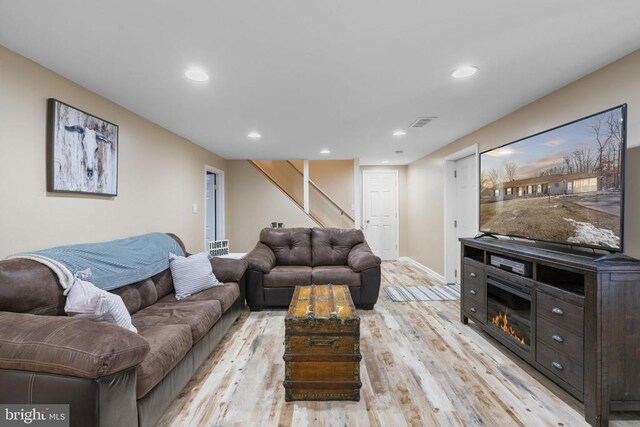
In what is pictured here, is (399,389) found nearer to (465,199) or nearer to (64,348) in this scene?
(64,348)

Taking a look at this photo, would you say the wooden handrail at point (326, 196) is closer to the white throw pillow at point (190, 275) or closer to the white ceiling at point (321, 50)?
the white ceiling at point (321, 50)

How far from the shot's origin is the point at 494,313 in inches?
96.2

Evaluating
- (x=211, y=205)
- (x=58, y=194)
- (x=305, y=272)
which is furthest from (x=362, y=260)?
(x=211, y=205)

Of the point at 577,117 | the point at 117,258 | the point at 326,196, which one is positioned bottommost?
the point at 117,258

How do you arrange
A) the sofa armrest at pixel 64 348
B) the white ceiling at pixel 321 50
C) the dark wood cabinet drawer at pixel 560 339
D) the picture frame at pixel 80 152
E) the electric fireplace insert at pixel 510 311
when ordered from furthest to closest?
the electric fireplace insert at pixel 510 311 < the picture frame at pixel 80 152 < the dark wood cabinet drawer at pixel 560 339 < the white ceiling at pixel 321 50 < the sofa armrest at pixel 64 348

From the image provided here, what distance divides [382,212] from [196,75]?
5.03m

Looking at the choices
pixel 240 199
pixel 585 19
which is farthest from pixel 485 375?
pixel 240 199

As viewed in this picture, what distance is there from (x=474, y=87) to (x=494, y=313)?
6.53 ft

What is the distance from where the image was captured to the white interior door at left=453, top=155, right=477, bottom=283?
388 centimetres

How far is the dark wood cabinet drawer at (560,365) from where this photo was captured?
165 cm

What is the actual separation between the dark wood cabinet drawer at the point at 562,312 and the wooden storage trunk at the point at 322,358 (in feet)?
4.34

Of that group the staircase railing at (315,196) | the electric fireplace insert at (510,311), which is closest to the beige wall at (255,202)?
the staircase railing at (315,196)

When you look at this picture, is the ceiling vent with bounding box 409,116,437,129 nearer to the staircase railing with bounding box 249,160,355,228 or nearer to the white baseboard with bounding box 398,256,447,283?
the white baseboard with bounding box 398,256,447,283

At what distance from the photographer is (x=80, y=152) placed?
2.17 metres
